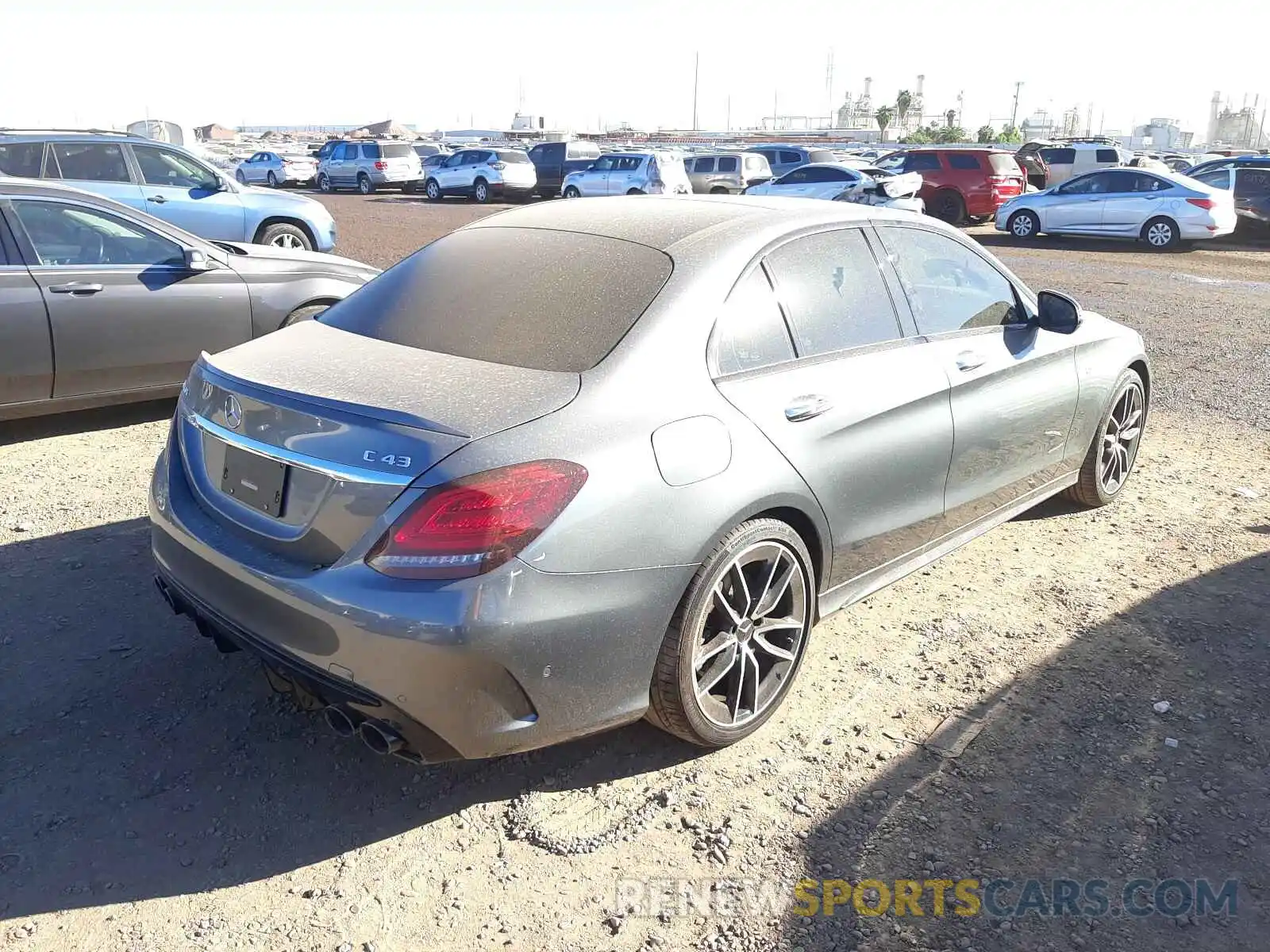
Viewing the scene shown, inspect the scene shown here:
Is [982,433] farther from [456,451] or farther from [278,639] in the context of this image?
[278,639]

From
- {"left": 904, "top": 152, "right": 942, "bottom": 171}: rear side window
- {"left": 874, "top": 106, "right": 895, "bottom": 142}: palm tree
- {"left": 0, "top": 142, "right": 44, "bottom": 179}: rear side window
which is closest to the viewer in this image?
{"left": 0, "top": 142, "right": 44, "bottom": 179}: rear side window

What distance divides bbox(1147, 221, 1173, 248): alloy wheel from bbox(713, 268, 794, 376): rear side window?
18.1m

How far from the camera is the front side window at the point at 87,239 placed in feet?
19.6

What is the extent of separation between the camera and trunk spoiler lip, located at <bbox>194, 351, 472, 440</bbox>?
A: 2.66m

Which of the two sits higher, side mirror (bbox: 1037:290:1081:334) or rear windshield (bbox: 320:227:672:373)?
rear windshield (bbox: 320:227:672:373)

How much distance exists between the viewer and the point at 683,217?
12.1ft

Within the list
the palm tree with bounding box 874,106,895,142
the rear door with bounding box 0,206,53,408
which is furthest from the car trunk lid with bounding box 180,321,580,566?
the palm tree with bounding box 874,106,895,142

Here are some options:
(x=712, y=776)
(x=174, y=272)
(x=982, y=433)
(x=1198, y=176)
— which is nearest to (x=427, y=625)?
(x=712, y=776)

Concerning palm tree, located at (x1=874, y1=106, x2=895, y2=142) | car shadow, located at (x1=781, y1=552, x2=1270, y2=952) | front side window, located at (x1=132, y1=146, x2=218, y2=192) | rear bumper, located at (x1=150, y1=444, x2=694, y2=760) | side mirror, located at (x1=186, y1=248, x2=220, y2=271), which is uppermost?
palm tree, located at (x1=874, y1=106, x2=895, y2=142)

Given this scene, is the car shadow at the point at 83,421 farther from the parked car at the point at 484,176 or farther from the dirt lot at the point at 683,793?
the parked car at the point at 484,176

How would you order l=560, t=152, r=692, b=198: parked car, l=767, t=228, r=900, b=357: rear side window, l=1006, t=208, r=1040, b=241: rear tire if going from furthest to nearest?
l=560, t=152, r=692, b=198: parked car < l=1006, t=208, r=1040, b=241: rear tire < l=767, t=228, r=900, b=357: rear side window

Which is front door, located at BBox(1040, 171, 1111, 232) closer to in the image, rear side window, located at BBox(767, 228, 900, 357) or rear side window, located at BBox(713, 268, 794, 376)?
rear side window, located at BBox(767, 228, 900, 357)

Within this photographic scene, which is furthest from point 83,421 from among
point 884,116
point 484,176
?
point 884,116

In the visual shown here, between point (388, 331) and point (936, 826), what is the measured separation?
2.24m
